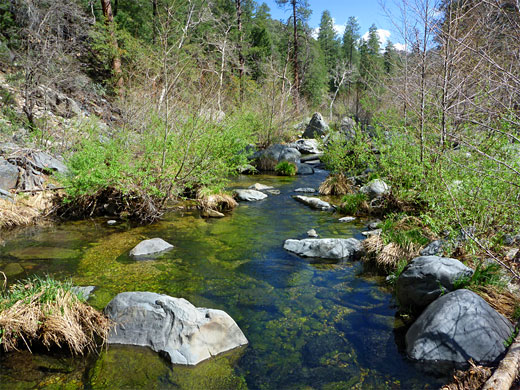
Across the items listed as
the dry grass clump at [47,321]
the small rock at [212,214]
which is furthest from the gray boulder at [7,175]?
the dry grass clump at [47,321]

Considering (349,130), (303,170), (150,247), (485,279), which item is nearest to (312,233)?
(150,247)

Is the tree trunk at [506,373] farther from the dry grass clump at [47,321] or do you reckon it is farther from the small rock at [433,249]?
the dry grass clump at [47,321]

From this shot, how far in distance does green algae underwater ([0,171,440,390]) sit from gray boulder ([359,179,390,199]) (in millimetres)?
1208

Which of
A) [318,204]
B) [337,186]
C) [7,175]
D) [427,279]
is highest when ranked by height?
[7,175]

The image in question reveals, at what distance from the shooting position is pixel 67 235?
25.6 feet

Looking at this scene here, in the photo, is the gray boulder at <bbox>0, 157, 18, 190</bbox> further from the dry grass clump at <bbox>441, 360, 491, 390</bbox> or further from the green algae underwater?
the dry grass clump at <bbox>441, 360, 491, 390</bbox>

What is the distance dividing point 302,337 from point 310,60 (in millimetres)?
38090

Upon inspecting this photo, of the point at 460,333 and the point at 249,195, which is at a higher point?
the point at 249,195

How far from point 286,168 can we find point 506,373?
13226 millimetres

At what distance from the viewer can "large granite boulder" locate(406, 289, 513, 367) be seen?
3721mm

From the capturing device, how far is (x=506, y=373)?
3.07 metres

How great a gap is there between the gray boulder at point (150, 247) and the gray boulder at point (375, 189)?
17.6 feet

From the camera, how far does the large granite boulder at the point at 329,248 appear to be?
690 centimetres

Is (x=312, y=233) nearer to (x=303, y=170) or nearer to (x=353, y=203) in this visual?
(x=353, y=203)
